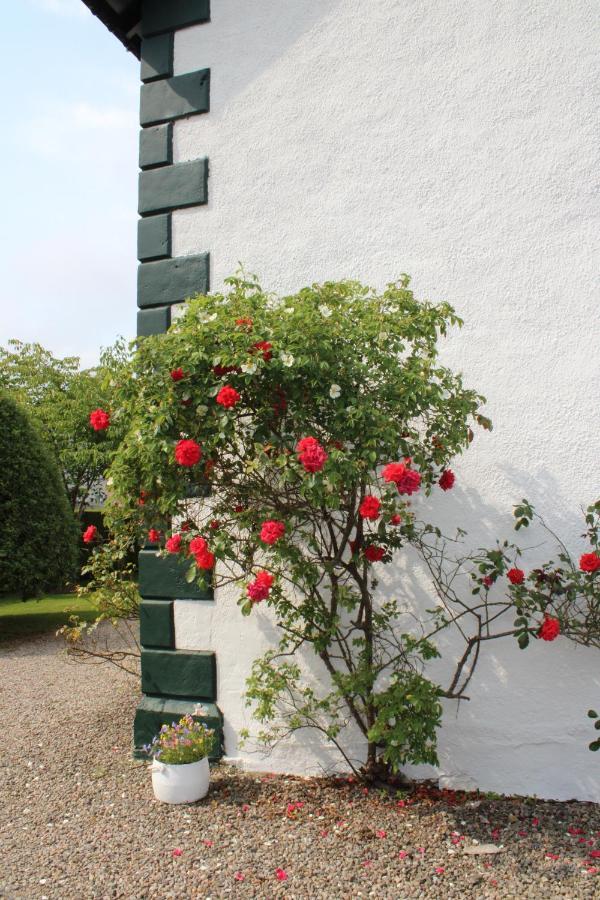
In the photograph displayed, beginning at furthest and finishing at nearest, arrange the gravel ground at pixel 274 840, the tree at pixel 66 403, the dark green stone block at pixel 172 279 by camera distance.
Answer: the tree at pixel 66 403, the dark green stone block at pixel 172 279, the gravel ground at pixel 274 840

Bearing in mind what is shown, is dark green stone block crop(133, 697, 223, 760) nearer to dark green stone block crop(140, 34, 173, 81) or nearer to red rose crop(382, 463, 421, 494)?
red rose crop(382, 463, 421, 494)

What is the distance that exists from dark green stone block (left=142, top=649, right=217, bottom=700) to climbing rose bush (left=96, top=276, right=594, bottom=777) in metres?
0.33

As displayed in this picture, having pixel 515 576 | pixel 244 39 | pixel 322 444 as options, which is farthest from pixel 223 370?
pixel 244 39

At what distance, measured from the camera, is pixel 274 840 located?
133 inches

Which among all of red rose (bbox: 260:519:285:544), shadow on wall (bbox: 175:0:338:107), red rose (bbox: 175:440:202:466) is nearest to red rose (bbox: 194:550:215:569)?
red rose (bbox: 260:519:285:544)

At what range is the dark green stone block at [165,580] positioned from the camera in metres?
4.35

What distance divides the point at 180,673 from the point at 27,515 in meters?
5.34

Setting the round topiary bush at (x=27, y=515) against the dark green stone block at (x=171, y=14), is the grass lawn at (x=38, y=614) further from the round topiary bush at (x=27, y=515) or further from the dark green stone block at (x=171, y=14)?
the dark green stone block at (x=171, y=14)

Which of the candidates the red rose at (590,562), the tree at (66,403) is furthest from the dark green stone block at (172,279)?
the tree at (66,403)

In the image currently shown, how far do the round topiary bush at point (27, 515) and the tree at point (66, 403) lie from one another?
4059mm

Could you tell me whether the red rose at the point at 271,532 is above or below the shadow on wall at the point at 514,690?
above

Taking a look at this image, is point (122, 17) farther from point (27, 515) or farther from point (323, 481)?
point (27, 515)

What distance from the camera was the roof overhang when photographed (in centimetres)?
475

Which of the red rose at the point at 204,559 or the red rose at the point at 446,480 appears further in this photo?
the red rose at the point at 446,480
